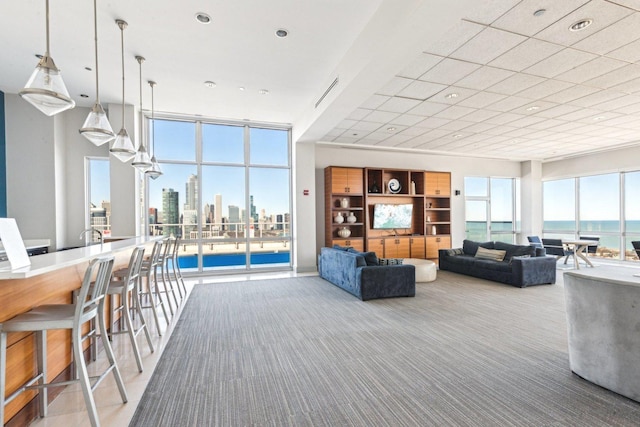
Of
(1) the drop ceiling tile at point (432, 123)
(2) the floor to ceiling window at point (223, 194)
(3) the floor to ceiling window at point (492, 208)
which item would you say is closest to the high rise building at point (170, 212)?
(2) the floor to ceiling window at point (223, 194)

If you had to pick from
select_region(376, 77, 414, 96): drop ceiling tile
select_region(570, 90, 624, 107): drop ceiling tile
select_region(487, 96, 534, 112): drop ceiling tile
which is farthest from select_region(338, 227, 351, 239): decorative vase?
select_region(570, 90, 624, 107): drop ceiling tile

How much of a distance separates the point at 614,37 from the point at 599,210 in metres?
7.40

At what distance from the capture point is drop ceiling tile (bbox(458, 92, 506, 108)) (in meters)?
4.55

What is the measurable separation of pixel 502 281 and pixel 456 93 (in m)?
3.77

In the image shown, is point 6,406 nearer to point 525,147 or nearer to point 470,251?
point 470,251

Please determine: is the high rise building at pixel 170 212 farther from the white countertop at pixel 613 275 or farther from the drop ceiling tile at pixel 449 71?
the white countertop at pixel 613 275

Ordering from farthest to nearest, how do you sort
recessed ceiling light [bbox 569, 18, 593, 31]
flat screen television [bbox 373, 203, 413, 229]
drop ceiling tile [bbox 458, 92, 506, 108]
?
1. flat screen television [bbox 373, 203, 413, 229]
2. drop ceiling tile [bbox 458, 92, 506, 108]
3. recessed ceiling light [bbox 569, 18, 593, 31]

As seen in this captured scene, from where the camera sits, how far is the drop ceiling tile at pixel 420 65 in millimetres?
3457

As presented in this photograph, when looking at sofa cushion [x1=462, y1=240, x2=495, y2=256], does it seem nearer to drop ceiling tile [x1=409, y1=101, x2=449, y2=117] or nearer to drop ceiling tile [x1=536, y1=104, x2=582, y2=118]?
drop ceiling tile [x1=536, y1=104, x2=582, y2=118]

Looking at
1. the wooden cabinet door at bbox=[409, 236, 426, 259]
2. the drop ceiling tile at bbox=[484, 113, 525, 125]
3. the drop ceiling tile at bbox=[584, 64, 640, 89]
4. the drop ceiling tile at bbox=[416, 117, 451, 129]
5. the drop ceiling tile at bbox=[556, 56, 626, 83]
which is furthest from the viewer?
the wooden cabinet door at bbox=[409, 236, 426, 259]

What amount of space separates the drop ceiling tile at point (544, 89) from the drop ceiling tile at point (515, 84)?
12 cm

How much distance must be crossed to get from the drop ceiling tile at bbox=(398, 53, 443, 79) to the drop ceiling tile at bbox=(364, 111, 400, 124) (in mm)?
1392

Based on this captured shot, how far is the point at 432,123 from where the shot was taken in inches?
233

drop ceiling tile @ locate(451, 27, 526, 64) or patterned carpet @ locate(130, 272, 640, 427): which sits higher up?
drop ceiling tile @ locate(451, 27, 526, 64)
